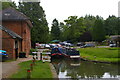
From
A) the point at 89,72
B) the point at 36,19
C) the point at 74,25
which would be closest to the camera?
the point at 89,72

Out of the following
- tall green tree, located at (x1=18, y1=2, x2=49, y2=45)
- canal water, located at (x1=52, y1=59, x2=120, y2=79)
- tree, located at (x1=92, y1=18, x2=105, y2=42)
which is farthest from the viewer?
tree, located at (x1=92, y1=18, x2=105, y2=42)

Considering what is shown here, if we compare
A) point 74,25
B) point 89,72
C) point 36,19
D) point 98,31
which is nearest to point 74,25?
point 74,25

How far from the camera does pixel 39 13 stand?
46781 mm

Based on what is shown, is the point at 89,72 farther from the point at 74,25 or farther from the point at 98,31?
the point at 98,31

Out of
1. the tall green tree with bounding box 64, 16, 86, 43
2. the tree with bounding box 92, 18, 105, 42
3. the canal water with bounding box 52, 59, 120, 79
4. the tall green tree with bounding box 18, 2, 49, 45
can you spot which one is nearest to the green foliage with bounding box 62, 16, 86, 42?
the tall green tree with bounding box 64, 16, 86, 43

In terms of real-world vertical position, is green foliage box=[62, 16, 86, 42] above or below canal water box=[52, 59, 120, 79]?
above

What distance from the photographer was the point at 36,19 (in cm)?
4584

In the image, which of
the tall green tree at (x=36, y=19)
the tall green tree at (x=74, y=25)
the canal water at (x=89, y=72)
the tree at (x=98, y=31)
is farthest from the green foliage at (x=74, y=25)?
the canal water at (x=89, y=72)

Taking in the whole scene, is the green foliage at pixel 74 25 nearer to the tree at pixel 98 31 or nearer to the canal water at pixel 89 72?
the tree at pixel 98 31

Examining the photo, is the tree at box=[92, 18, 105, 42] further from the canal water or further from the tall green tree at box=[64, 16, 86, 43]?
the canal water

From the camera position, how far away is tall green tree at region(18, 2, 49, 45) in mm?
45594

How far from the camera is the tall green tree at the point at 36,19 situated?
4559cm

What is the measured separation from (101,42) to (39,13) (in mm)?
37737

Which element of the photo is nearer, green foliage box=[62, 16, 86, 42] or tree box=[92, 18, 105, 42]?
green foliage box=[62, 16, 86, 42]
